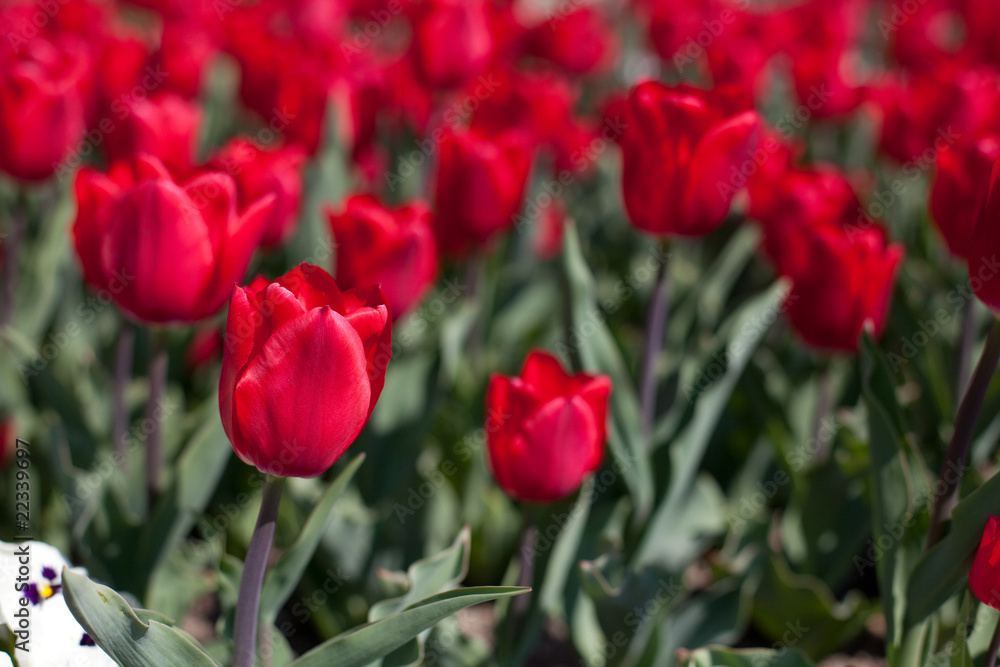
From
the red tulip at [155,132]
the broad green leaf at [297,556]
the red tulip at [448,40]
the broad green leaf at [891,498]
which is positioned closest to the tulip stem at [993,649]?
the broad green leaf at [891,498]

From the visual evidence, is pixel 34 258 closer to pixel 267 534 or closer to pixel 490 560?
pixel 490 560

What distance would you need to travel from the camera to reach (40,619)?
1053 mm

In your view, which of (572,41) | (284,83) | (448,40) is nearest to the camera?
(448,40)

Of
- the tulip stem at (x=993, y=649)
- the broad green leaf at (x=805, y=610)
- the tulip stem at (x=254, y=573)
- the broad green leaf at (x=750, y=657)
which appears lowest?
the broad green leaf at (x=805, y=610)

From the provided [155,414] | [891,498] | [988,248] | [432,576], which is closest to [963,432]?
[891,498]

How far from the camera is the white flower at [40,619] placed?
1031mm

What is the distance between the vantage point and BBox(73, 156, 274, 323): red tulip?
43.1 inches

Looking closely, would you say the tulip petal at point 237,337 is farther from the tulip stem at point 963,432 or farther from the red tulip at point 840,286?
the red tulip at point 840,286

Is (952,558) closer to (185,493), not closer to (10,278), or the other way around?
(185,493)

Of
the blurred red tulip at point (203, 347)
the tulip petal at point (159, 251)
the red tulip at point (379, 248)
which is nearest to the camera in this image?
the tulip petal at point (159, 251)

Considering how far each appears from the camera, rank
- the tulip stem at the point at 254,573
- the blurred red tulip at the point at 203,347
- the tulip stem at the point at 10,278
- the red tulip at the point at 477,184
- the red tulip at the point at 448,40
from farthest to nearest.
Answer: the red tulip at the point at 448,40, the blurred red tulip at the point at 203,347, the tulip stem at the point at 10,278, the red tulip at the point at 477,184, the tulip stem at the point at 254,573

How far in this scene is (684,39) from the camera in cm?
292

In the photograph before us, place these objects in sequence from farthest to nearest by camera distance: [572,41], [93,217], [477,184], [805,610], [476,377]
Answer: [572,41]
[476,377]
[477,184]
[805,610]
[93,217]

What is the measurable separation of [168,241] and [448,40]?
1.10 m
